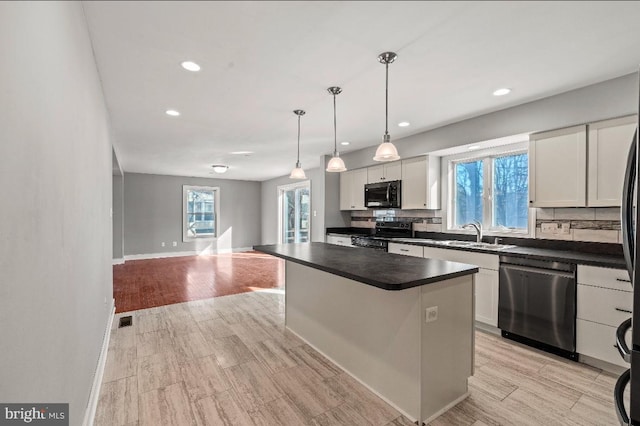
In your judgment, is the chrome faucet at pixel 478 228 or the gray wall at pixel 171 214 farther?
the gray wall at pixel 171 214

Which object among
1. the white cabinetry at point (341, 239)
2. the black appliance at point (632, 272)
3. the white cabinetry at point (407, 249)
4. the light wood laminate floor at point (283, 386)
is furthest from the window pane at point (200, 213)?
the black appliance at point (632, 272)

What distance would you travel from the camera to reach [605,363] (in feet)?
8.06

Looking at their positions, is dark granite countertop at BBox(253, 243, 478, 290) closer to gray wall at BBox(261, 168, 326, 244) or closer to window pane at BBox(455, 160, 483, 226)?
window pane at BBox(455, 160, 483, 226)

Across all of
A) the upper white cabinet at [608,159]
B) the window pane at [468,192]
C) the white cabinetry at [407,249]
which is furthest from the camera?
→ the window pane at [468,192]

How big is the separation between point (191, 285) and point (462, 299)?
4733mm

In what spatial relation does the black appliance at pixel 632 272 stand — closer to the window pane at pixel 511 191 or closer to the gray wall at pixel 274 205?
the window pane at pixel 511 191

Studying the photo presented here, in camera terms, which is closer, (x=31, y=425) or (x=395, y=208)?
(x=31, y=425)

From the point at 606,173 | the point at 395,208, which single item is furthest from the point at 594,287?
the point at 395,208

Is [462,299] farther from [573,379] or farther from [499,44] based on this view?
[499,44]

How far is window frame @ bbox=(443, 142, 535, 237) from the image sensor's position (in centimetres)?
358

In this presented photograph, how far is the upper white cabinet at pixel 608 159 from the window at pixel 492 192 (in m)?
0.78

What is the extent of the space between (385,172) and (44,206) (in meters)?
4.49

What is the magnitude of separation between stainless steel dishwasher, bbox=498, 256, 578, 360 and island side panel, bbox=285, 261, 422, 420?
174 centimetres

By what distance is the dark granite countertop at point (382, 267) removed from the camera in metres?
1.74
